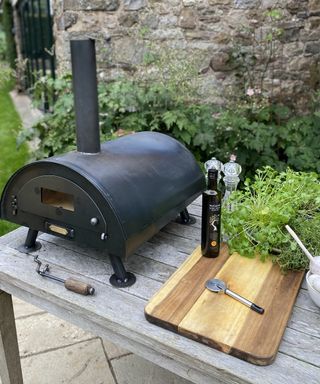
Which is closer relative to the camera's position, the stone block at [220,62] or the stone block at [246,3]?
the stone block at [246,3]

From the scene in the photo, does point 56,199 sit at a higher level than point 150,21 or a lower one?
lower

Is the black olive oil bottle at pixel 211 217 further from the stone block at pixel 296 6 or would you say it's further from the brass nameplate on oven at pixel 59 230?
the stone block at pixel 296 6

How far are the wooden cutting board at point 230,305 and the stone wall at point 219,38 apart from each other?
9.82 feet

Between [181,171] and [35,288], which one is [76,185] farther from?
[181,171]

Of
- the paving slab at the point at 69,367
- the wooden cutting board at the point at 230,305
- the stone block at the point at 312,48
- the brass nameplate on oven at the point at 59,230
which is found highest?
the stone block at the point at 312,48

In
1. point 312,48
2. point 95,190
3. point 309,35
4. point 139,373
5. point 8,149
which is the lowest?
point 139,373

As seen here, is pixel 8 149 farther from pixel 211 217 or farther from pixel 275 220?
pixel 275 220

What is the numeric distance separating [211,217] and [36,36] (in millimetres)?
7219

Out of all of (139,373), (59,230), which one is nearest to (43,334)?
(139,373)

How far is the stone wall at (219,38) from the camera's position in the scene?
12.8 ft

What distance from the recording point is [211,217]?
4.67ft

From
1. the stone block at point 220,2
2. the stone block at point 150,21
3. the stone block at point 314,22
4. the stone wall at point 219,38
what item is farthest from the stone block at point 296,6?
the stone block at point 150,21

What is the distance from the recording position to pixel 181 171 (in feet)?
5.50

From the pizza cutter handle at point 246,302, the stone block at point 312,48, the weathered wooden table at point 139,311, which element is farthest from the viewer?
the stone block at point 312,48
